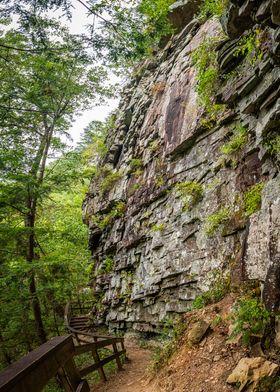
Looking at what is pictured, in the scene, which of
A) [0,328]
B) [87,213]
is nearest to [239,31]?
[0,328]

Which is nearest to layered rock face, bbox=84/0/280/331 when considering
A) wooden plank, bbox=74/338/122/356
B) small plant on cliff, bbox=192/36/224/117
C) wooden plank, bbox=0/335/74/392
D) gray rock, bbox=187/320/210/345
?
small plant on cliff, bbox=192/36/224/117

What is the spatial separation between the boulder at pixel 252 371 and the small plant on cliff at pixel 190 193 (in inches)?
203

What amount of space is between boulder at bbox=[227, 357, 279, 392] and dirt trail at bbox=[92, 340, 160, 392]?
1.87 metres

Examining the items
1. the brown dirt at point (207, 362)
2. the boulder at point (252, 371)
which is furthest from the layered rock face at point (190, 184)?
the brown dirt at point (207, 362)

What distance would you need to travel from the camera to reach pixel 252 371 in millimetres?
3514

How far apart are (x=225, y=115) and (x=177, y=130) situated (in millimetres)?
2634

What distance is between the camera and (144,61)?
19.2m

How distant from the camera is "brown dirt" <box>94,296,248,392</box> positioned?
406cm

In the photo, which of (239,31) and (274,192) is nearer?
(274,192)

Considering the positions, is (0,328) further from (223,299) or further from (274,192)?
(274,192)

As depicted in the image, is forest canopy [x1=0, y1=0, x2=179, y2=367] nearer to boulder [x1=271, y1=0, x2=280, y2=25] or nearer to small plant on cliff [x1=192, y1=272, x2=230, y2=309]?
boulder [x1=271, y1=0, x2=280, y2=25]

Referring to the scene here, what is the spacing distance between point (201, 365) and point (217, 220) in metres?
3.55

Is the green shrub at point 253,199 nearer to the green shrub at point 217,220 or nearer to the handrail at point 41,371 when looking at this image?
the green shrub at point 217,220

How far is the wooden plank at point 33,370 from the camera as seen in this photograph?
178 cm
